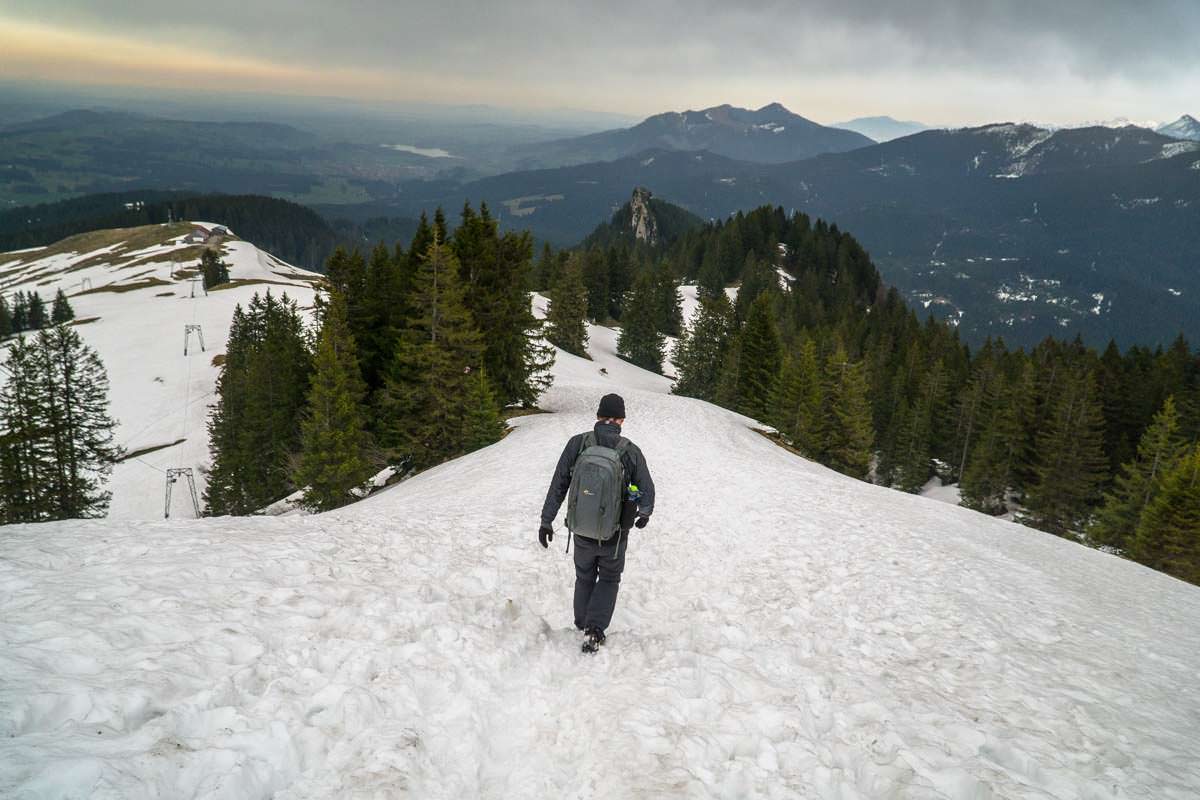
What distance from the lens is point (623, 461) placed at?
26.7ft

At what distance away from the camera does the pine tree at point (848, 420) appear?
153 feet

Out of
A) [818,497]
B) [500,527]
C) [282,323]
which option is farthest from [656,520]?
[282,323]

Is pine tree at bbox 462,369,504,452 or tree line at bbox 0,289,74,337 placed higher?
pine tree at bbox 462,369,504,452

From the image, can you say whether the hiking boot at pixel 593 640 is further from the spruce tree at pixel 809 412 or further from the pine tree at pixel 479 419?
the spruce tree at pixel 809 412

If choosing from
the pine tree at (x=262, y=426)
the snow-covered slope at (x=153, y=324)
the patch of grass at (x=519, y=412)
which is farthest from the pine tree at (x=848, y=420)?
the snow-covered slope at (x=153, y=324)

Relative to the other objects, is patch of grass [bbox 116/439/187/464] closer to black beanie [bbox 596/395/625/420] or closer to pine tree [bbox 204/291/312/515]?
pine tree [bbox 204/291/312/515]

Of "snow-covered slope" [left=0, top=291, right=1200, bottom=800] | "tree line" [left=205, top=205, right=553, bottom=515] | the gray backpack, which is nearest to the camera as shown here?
"snow-covered slope" [left=0, top=291, right=1200, bottom=800]

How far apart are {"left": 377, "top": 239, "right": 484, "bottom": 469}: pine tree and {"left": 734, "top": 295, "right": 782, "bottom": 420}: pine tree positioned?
3111 centimetres

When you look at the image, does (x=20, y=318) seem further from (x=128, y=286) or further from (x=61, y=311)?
(x=61, y=311)

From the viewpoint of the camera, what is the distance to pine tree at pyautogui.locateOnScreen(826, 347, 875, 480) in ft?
153

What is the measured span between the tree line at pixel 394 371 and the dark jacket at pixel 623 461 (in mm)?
21145

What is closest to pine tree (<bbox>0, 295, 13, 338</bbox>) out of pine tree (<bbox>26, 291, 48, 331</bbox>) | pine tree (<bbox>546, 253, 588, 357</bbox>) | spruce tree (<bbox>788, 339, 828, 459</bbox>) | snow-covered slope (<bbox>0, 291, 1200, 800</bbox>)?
pine tree (<bbox>26, 291, 48, 331</bbox>)

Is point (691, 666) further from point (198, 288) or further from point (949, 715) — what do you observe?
point (198, 288)

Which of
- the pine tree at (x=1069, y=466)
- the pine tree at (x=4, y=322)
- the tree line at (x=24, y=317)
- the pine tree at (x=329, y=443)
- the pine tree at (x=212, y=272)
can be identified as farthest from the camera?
the pine tree at (x=212, y=272)
